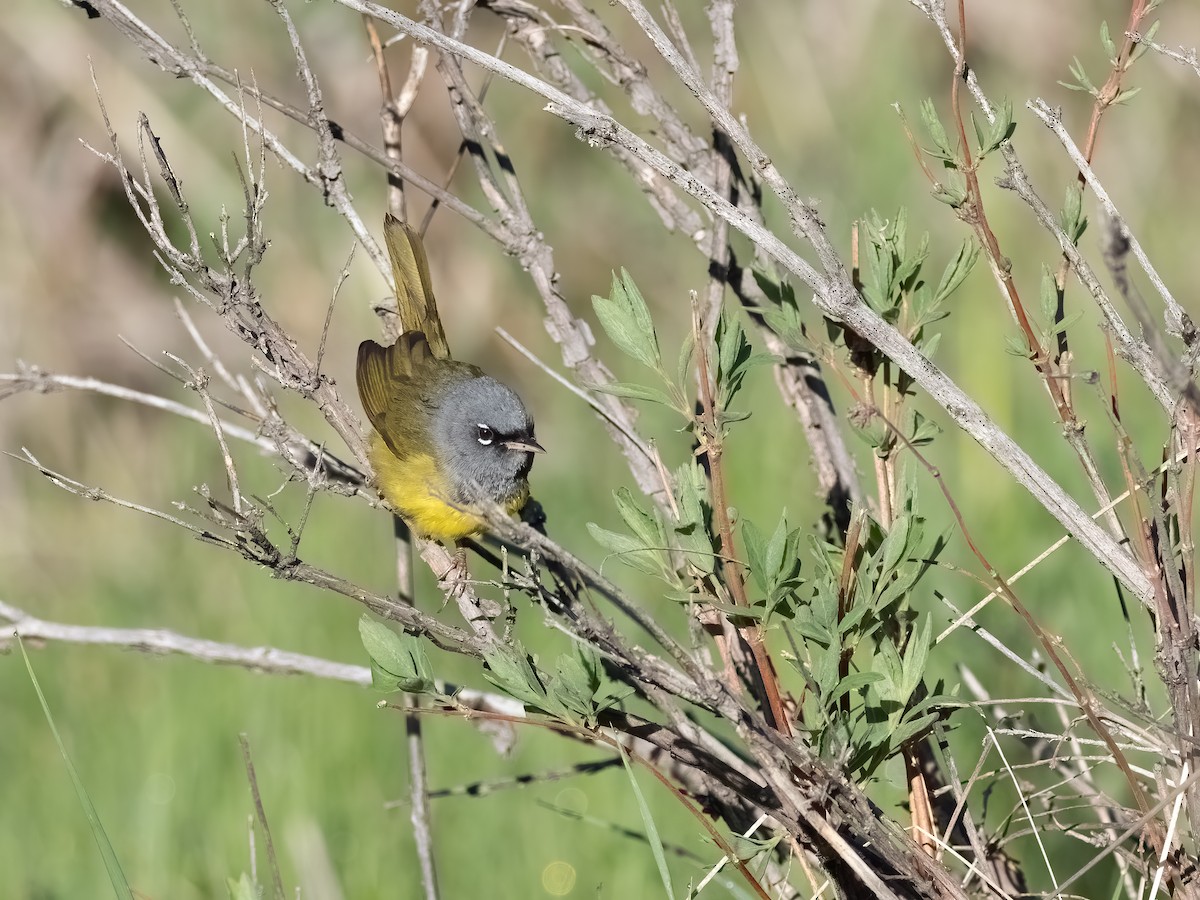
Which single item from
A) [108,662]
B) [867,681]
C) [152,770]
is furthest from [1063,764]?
[108,662]

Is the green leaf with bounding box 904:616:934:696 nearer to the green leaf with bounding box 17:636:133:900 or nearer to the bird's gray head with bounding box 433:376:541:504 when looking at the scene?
the green leaf with bounding box 17:636:133:900

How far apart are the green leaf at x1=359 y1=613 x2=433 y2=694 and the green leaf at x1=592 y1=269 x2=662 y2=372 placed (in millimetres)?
550

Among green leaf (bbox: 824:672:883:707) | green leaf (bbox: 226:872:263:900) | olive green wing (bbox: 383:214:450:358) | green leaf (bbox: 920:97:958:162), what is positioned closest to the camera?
green leaf (bbox: 824:672:883:707)

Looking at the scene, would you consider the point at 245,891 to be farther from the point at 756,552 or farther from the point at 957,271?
the point at 957,271

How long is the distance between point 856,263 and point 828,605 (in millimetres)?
754

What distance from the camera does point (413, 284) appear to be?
396 centimetres

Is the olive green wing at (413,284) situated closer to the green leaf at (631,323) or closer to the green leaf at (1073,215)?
the green leaf at (631,323)

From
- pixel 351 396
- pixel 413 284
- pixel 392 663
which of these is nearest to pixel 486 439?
pixel 413 284

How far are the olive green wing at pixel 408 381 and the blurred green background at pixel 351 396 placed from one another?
3.12ft

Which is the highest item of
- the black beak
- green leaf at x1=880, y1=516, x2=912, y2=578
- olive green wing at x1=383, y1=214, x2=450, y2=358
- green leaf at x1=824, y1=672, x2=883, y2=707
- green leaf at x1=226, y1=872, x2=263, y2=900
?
olive green wing at x1=383, y1=214, x2=450, y2=358

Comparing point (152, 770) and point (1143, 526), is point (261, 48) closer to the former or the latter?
point (152, 770)

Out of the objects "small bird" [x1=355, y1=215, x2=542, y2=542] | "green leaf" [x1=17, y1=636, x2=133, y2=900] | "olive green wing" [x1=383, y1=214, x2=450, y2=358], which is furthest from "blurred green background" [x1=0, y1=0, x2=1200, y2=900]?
"green leaf" [x1=17, y1=636, x2=133, y2=900]

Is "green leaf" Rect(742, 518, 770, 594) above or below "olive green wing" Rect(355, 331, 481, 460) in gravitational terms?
below

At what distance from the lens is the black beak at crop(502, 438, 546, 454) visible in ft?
12.9
